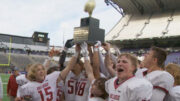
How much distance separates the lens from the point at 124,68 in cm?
214

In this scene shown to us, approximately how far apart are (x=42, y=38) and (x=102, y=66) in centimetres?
3376

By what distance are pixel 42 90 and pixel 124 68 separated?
1.27 metres

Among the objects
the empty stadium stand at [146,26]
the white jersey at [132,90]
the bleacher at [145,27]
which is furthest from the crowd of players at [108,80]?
the bleacher at [145,27]

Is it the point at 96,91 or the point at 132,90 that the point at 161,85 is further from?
the point at 96,91

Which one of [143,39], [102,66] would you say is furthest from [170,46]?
[102,66]

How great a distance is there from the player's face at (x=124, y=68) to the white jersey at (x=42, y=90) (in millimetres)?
1151

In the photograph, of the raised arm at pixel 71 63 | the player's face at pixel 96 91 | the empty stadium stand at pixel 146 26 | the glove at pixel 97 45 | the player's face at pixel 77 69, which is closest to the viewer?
the player's face at pixel 96 91

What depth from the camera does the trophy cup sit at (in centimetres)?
257

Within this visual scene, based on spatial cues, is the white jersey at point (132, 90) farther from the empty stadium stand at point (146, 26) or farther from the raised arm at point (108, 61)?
the empty stadium stand at point (146, 26)

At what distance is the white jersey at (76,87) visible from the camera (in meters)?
2.95

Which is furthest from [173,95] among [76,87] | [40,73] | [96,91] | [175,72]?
[40,73]

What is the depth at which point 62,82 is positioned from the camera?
3.14m

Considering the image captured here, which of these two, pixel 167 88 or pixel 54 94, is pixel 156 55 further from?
pixel 54 94

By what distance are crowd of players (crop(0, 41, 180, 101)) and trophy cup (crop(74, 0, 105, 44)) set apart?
4.2 inches
